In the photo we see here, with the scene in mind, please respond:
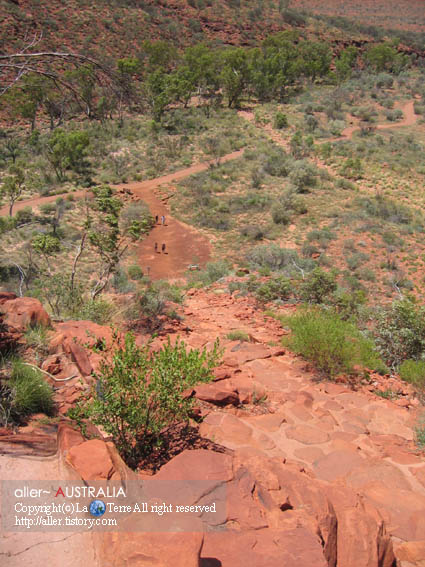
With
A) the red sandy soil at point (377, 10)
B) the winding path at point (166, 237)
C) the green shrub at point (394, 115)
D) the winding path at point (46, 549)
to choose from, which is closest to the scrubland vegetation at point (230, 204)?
the green shrub at point (394, 115)

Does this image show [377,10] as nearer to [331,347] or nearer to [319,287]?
[319,287]

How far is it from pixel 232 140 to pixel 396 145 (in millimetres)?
11517

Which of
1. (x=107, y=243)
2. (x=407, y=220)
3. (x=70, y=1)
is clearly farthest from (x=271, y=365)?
(x=70, y=1)

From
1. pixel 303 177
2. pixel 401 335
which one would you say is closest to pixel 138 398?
pixel 401 335

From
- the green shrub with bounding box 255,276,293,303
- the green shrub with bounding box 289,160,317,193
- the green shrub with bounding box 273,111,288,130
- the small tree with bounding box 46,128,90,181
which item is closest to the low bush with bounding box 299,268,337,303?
the green shrub with bounding box 255,276,293,303

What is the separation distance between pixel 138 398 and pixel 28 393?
49.0 inches

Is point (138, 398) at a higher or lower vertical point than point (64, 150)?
higher

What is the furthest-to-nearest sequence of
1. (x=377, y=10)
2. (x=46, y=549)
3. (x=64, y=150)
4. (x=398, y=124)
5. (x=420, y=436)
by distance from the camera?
(x=377, y=10) → (x=398, y=124) → (x=64, y=150) → (x=420, y=436) → (x=46, y=549)

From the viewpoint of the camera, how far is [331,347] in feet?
21.7

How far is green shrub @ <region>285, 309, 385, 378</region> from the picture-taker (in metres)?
6.60

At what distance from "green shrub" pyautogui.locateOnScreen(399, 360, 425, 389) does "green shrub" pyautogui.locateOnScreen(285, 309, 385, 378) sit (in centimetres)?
33

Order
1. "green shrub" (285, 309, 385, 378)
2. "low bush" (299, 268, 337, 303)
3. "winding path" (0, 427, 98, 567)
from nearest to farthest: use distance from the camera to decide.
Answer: "winding path" (0, 427, 98, 567) → "green shrub" (285, 309, 385, 378) → "low bush" (299, 268, 337, 303)

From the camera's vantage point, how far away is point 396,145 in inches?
1168

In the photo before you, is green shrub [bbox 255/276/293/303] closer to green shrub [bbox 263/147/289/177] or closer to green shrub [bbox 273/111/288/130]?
green shrub [bbox 263/147/289/177]
